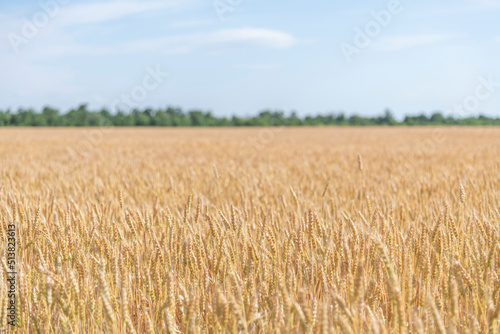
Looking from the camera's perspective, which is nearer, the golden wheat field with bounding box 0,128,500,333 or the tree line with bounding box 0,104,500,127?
the golden wheat field with bounding box 0,128,500,333

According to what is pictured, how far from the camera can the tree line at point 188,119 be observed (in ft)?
158

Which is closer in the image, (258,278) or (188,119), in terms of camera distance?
(258,278)

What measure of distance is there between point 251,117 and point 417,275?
54.4m

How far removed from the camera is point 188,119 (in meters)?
53.8

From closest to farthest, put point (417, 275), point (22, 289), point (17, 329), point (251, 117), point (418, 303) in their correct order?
point (22, 289), point (17, 329), point (418, 303), point (417, 275), point (251, 117)

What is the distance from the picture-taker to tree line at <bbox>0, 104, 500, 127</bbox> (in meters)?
48.2

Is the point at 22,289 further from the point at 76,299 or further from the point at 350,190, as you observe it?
the point at 350,190

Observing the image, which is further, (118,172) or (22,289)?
(118,172)

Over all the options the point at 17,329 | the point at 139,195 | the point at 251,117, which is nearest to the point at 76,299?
the point at 17,329

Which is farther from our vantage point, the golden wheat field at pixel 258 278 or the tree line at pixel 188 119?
the tree line at pixel 188 119

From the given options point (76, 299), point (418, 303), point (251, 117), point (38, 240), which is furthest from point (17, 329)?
point (251, 117)

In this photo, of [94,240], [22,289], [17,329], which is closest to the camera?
[22,289]

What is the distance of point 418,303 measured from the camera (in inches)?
65.6

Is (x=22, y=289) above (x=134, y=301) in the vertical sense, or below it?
above
